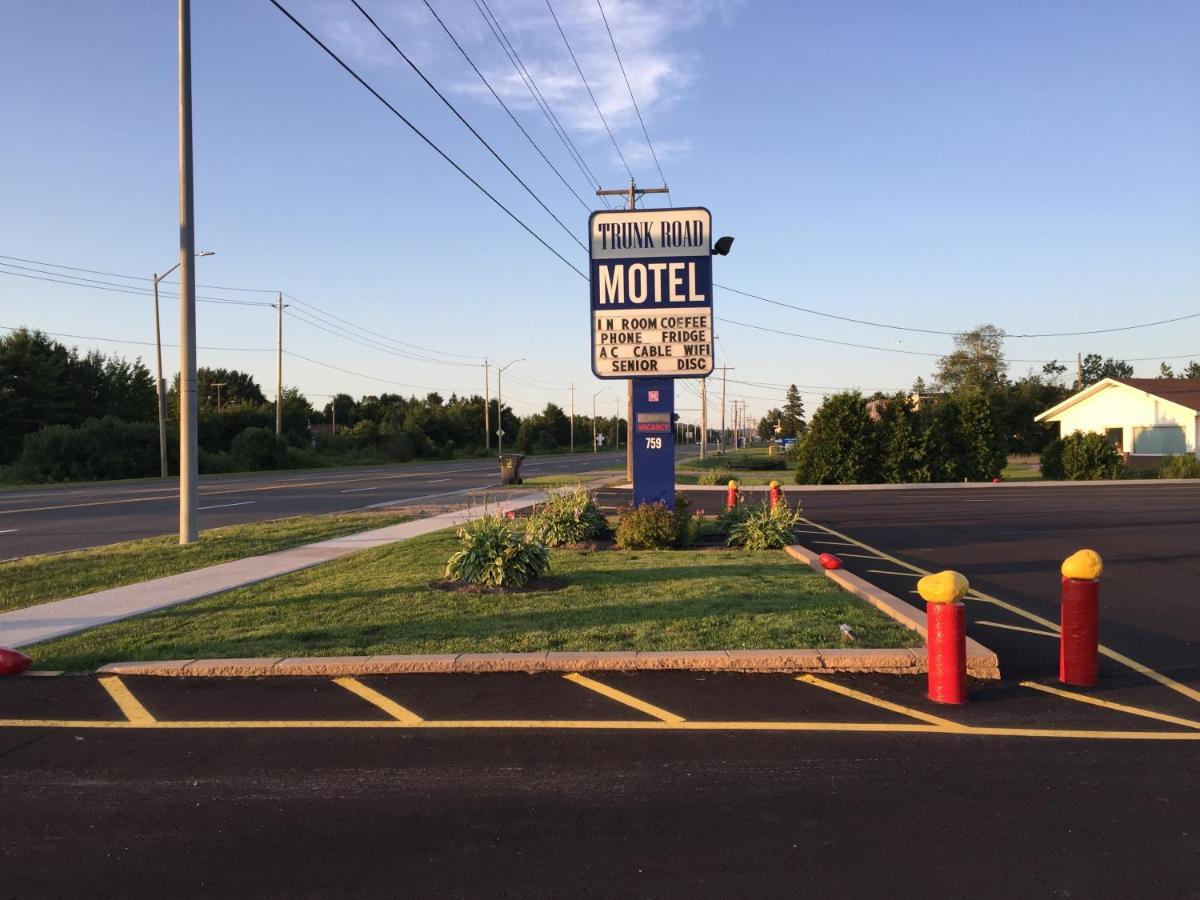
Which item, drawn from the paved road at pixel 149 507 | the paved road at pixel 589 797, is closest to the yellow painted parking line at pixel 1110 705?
the paved road at pixel 589 797

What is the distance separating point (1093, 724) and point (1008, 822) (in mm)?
1862

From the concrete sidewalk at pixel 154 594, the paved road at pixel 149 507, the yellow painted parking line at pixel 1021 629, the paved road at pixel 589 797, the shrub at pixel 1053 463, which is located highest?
the shrub at pixel 1053 463

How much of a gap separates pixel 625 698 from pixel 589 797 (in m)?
1.66

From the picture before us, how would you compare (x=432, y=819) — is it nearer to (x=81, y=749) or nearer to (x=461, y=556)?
(x=81, y=749)

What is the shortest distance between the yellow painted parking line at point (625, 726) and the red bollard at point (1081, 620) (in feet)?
3.14

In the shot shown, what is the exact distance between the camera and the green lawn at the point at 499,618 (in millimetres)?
7363

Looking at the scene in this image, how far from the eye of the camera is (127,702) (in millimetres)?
6285

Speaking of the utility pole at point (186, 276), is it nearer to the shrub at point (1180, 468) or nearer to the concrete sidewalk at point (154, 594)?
the concrete sidewalk at point (154, 594)

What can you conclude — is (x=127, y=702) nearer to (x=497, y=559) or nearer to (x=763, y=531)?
(x=497, y=559)

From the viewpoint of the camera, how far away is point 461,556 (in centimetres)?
979

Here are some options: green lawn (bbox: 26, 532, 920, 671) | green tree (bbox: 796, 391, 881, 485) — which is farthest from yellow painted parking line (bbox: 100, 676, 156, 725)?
green tree (bbox: 796, 391, 881, 485)

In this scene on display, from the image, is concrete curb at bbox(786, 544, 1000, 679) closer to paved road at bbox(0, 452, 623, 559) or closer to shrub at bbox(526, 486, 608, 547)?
shrub at bbox(526, 486, 608, 547)

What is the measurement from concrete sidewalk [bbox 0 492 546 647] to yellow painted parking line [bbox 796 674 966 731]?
21.4 ft

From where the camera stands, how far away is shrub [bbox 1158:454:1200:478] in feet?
120
